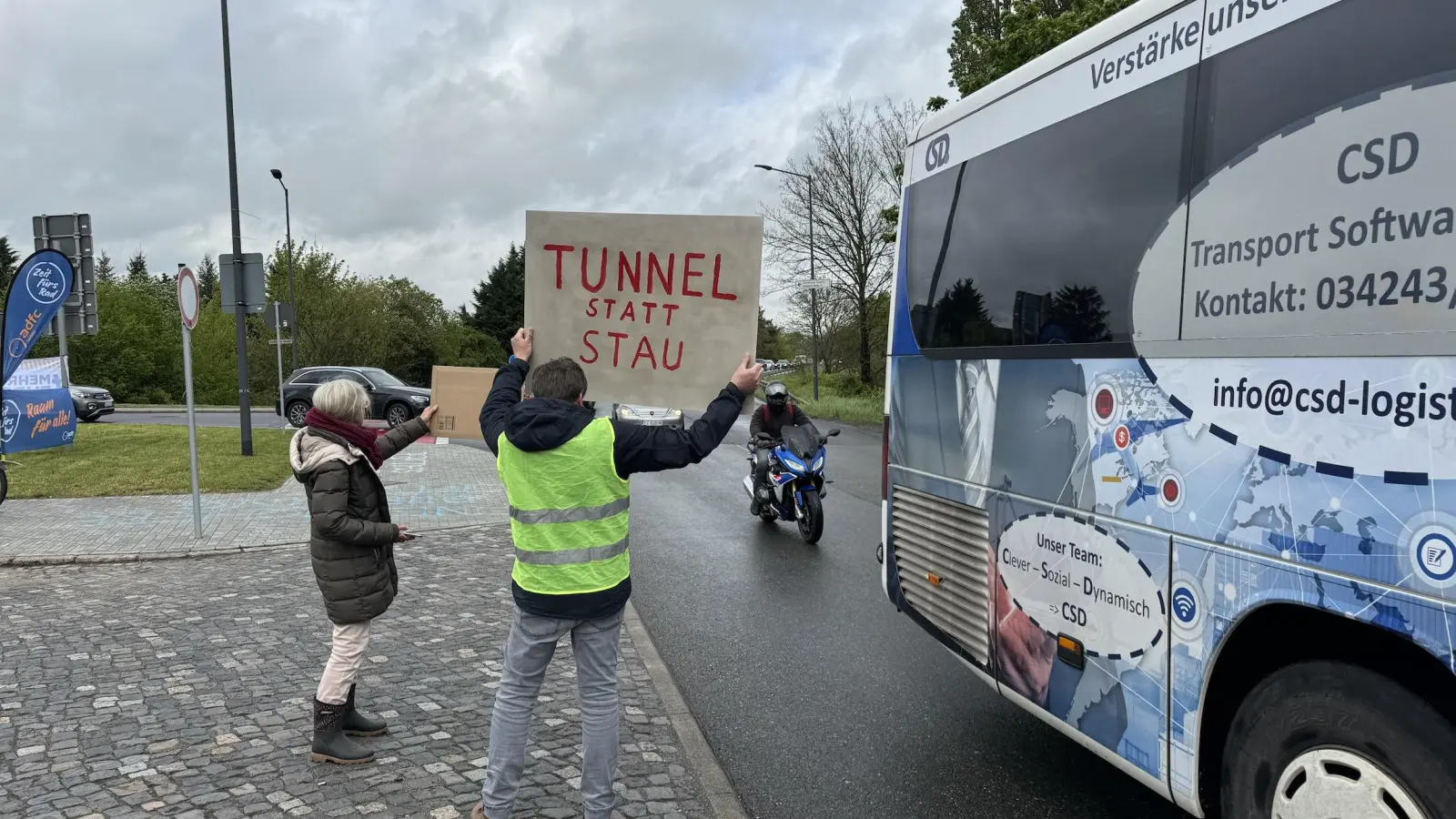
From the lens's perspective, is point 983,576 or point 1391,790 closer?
point 1391,790

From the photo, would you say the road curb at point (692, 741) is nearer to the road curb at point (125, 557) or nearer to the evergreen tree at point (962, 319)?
the evergreen tree at point (962, 319)

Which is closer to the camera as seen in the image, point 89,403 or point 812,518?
point 812,518

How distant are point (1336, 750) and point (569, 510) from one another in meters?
2.33

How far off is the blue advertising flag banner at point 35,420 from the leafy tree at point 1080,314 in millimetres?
14976

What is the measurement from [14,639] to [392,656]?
8.20 feet

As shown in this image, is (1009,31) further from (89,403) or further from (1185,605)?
(89,403)

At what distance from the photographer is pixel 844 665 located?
18.1 feet

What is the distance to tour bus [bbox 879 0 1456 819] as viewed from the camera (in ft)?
7.18

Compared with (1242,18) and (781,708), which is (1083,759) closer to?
(781,708)

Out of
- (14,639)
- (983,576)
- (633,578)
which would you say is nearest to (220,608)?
(14,639)

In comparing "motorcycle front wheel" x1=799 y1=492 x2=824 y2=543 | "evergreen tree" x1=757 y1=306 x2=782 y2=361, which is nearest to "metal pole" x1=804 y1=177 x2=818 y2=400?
"motorcycle front wheel" x1=799 y1=492 x2=824 y2=543

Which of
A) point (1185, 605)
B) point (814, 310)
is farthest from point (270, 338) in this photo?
point (1185, 605)

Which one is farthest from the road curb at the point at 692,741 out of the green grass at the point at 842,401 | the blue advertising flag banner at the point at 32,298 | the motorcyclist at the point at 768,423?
the green grass at the point at 842,401

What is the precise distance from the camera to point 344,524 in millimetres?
3879
